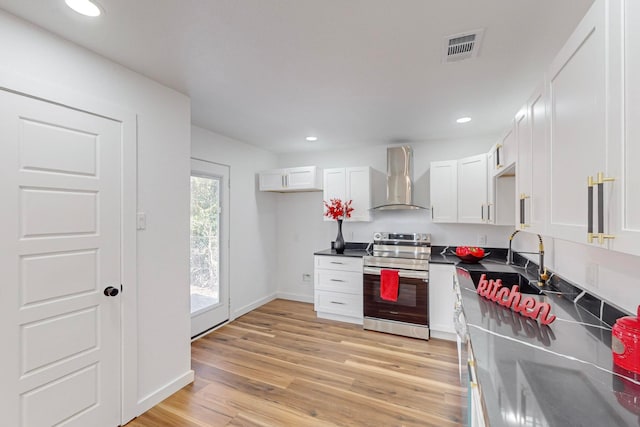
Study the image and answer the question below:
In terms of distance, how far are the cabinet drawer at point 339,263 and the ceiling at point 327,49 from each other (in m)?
1.86

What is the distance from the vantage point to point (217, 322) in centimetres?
364

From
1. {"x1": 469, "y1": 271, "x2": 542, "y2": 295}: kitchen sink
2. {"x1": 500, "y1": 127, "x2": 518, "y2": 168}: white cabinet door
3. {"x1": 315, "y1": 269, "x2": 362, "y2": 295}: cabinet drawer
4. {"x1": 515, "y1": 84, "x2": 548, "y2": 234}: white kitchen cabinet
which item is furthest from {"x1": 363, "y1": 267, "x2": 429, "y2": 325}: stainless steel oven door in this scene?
{"x1": 515, "y1": 84, "x2": 548, "y2": 234}: white kitchen cabinet

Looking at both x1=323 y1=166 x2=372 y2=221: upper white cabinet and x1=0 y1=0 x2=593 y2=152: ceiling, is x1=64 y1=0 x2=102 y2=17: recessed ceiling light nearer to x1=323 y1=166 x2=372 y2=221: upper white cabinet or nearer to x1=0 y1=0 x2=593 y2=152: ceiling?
x1=0 y1=0 x2=593 y2=152: ceiling

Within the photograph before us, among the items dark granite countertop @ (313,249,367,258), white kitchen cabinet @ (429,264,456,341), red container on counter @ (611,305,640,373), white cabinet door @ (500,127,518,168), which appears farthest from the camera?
dark granite countertop @ (313,249,367,258)

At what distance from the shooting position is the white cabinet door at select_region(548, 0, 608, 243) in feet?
2.95

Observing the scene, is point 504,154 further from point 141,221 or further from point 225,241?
point 225,241

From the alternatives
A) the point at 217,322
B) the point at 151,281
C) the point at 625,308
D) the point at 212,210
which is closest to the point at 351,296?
the point at 217,322

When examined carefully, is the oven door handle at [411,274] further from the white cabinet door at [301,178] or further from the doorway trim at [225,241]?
the doorway trim at [225,241]

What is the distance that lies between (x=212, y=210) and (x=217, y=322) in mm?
1457

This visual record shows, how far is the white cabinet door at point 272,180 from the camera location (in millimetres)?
4301

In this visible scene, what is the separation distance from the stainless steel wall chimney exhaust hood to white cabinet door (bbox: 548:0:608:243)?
2.45 m

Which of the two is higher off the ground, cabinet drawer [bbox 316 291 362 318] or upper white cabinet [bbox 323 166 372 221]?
upper white cabinet [bbox 323 166 372 221]

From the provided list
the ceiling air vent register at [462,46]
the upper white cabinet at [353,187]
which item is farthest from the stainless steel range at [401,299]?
the ceiling air vent register at [462,46]

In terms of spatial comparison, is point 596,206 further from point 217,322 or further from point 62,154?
point 217,322
